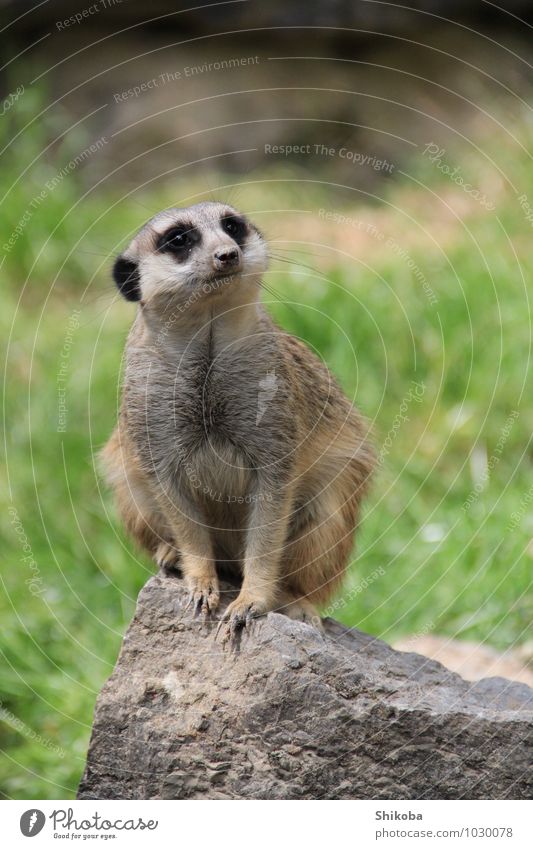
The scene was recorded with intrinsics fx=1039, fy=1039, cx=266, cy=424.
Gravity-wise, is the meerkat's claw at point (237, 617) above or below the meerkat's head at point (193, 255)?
below

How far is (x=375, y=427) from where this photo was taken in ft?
15.6

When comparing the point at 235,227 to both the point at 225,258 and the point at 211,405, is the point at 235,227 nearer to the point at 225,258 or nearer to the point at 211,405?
the point at 225,258

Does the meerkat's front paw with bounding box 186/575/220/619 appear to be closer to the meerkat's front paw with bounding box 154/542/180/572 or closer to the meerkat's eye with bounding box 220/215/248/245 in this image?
the meerkat's front paw with bounding box 154/542/180/572

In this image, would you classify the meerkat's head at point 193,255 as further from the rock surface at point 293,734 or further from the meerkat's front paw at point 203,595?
the rock surface at point 293,734

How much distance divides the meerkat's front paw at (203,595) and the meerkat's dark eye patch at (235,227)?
1187mm

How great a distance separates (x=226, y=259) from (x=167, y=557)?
3.90 feet

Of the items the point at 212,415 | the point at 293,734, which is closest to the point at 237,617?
the point at 293,734

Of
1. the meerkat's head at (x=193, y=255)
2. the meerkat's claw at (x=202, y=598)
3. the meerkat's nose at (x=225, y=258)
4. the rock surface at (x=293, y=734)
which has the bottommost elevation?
the rock surface at (x=293, y=734)

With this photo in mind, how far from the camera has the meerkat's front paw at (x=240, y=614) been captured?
345 cm

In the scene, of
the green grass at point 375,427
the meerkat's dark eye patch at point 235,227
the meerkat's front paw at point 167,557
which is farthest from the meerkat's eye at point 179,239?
the green grass at point 375,427

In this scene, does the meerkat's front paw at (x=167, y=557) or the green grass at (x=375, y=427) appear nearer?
the meerkat's front paw at (x=167, y=557)

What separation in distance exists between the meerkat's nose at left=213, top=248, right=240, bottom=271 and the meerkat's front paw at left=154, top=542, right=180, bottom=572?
1.12m

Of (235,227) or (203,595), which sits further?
(235,227)

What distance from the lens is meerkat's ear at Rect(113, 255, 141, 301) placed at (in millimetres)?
3803
